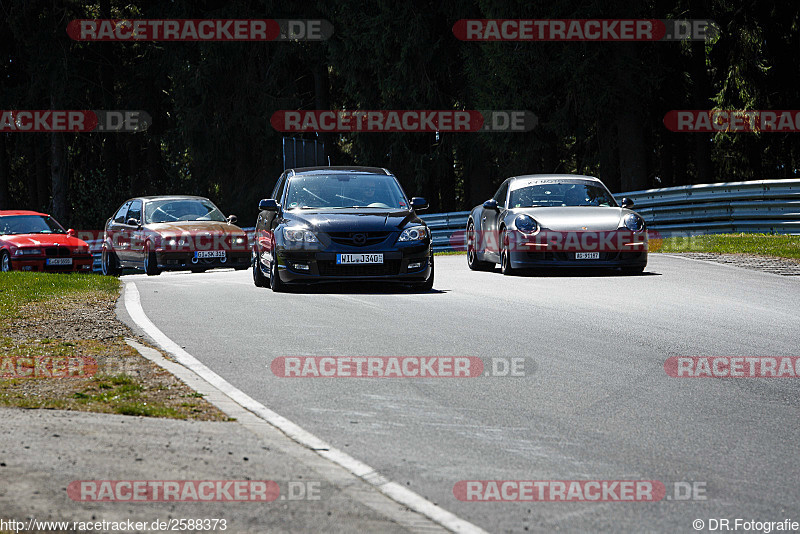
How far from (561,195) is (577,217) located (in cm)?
125

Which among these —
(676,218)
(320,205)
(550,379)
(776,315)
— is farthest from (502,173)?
(550,379)

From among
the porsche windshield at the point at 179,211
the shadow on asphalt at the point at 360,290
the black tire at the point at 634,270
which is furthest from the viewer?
the porsche windshield at the point at 179,211

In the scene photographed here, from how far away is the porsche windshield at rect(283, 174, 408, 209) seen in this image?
15164 millimetres

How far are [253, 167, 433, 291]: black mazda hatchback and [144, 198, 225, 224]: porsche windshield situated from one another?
853 cm

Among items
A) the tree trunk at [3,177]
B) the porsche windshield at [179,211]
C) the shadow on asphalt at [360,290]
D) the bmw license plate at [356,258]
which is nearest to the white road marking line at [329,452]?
the bmw license plate at [356,258]

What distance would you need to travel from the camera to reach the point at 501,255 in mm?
17297

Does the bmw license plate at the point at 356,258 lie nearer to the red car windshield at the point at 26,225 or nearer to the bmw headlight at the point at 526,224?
the bmw headlight at the point at 526,224

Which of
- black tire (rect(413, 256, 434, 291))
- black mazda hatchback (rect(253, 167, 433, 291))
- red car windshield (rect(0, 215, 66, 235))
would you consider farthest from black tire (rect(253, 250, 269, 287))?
red car windshield (rect(0, 215, 66, 235))

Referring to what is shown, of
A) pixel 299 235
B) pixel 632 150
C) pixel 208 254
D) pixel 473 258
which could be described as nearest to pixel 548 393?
pixel 299 235

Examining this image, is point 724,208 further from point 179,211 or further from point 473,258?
point 179,211

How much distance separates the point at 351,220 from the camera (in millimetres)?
14195

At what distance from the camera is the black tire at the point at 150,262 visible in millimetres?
22312

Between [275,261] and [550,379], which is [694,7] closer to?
[275,261]

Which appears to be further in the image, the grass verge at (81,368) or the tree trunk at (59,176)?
the tree trunk at (59,176)
